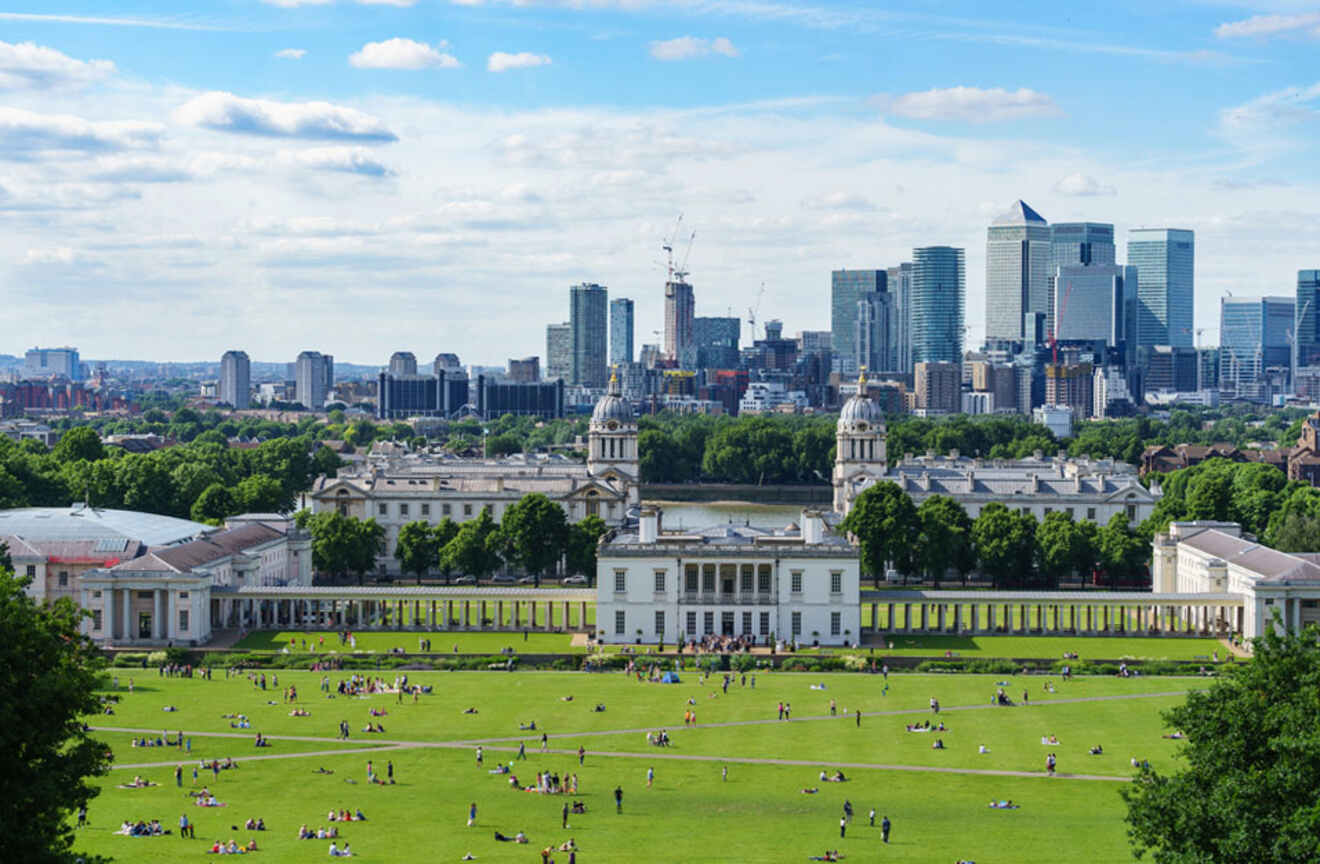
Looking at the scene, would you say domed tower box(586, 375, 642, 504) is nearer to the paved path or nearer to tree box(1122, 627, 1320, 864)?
the paved path

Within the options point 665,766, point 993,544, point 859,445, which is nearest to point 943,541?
point 993,544

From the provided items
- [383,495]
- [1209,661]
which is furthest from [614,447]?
[1209,661]

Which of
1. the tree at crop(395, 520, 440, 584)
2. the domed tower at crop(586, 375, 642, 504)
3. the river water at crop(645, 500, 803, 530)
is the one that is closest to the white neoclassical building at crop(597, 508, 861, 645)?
the tree at crop(395, 520, 440, 584)

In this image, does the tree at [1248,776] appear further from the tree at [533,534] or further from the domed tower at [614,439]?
the domed tower at [614,439]

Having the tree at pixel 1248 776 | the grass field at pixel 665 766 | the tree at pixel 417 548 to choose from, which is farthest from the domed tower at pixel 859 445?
the tree at pixel 1248 776

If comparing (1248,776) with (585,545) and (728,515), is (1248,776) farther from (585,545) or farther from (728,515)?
(728,515)
